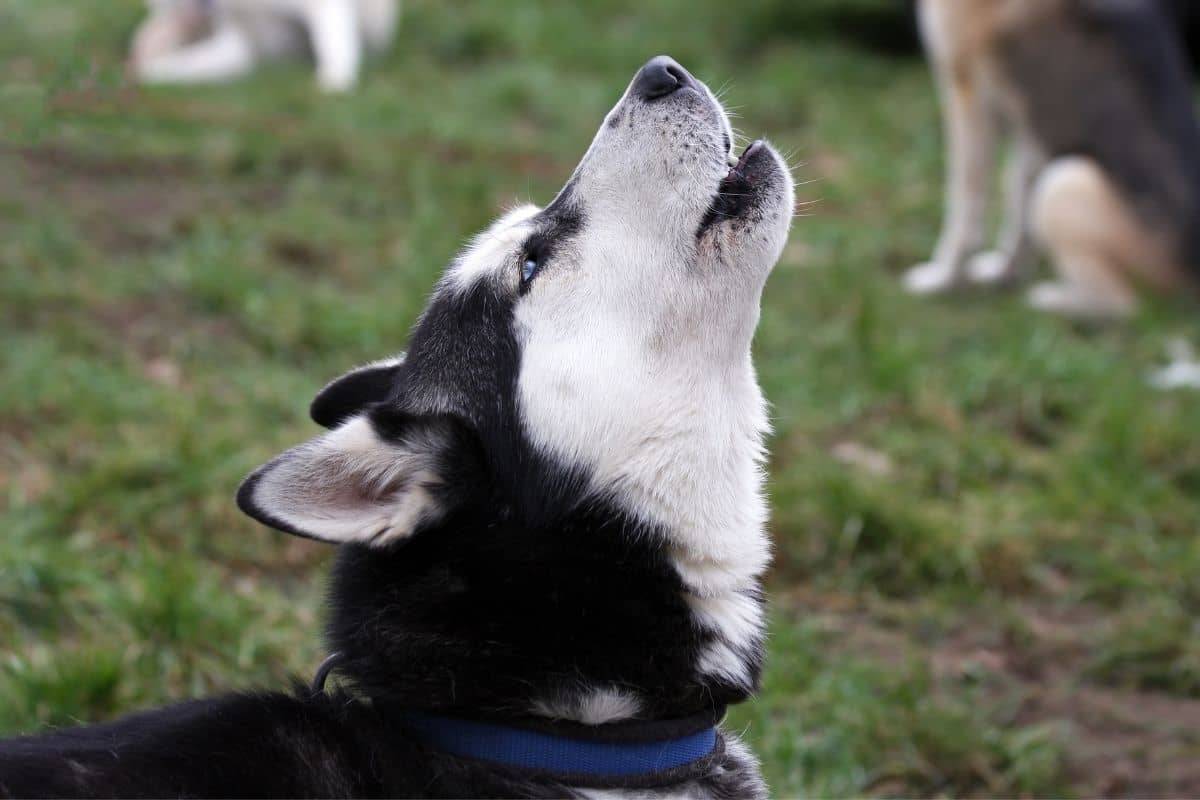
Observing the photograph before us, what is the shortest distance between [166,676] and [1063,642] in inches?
102

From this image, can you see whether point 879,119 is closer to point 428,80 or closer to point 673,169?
point 428,80

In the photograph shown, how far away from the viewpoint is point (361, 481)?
2.41 m

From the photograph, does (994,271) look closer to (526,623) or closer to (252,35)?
(526,623)

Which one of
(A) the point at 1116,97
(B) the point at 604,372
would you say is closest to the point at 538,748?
(B) the point at 604,372

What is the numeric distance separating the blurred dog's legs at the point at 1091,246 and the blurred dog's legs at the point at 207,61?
19.9 feet

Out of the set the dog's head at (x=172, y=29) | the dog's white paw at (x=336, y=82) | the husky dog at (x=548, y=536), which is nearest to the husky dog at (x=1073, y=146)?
the dog's white paw at (x=336, y=82)

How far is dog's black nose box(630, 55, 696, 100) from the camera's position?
2.77 m

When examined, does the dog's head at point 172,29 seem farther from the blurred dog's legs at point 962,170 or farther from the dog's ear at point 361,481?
the dog's ear at point 361,481

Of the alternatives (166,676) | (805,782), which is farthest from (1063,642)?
(166,676)

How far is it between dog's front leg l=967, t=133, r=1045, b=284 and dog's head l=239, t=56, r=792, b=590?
5.05 meters

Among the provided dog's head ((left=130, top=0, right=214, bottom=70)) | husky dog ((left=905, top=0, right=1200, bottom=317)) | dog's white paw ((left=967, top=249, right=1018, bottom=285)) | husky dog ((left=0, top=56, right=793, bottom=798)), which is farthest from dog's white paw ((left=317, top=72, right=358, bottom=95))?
husky dog ((left=0, top=56, right=793, bottom=798))

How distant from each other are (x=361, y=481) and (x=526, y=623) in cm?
39

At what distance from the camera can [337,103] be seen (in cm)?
884

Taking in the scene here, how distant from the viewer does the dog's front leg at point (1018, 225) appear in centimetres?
744
